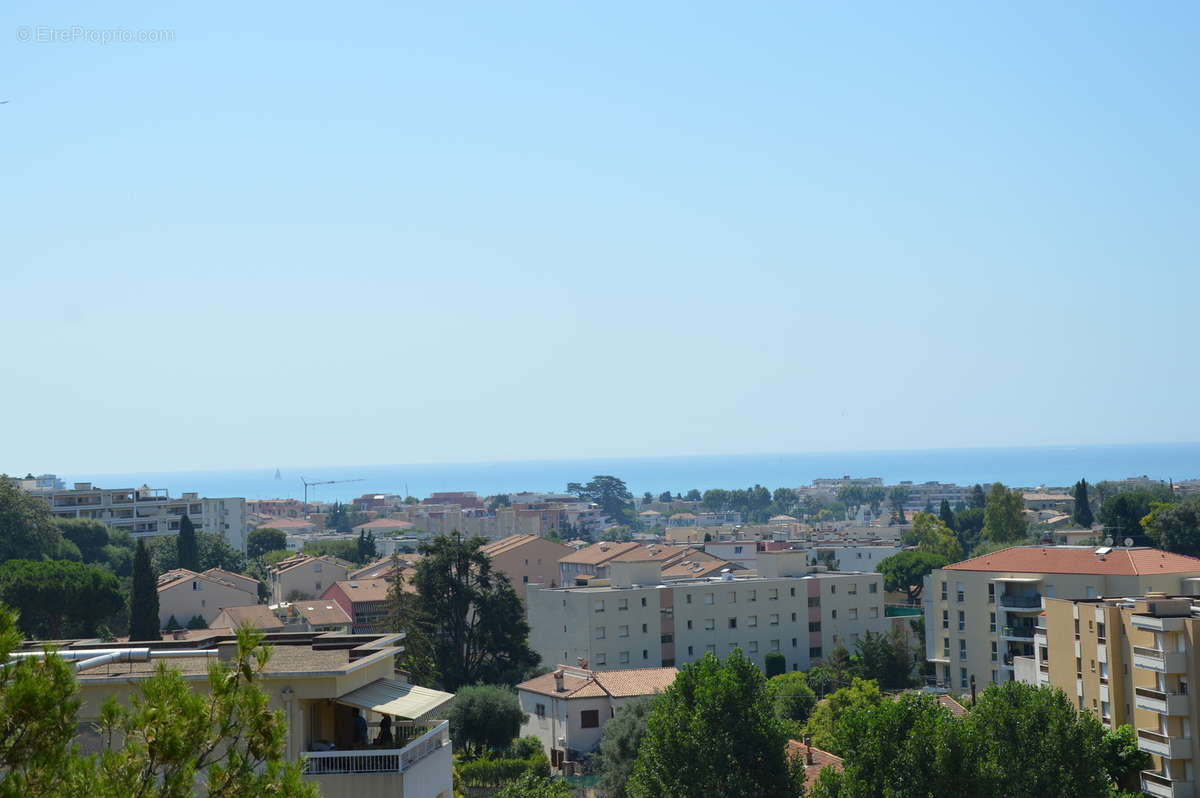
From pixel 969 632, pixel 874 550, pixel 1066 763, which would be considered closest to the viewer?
pixel 1066 763

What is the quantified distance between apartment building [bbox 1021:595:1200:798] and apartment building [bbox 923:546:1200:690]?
860 cm

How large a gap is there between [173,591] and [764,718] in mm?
45419

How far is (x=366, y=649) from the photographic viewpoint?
1522cm

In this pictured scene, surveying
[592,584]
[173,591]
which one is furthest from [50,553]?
[592,584]

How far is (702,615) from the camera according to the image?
5541 centimetres

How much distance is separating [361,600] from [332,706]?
2244 inches

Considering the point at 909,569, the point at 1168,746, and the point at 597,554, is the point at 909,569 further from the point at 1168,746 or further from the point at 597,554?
the point at 1168,746

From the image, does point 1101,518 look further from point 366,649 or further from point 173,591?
point 366,649

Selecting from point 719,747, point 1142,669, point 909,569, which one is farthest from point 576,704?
point 909,569

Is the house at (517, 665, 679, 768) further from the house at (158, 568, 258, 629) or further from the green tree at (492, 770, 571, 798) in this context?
the house at (158, 568, 258, 629)

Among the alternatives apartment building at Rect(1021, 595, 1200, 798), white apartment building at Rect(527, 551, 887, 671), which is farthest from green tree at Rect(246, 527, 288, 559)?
apartment building at Rect(1021, 595, 1200, 798)

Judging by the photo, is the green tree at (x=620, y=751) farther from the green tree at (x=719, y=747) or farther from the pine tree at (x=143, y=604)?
the pine tree at (x=143, y=604)

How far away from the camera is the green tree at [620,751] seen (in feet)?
112

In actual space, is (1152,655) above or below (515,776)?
above
